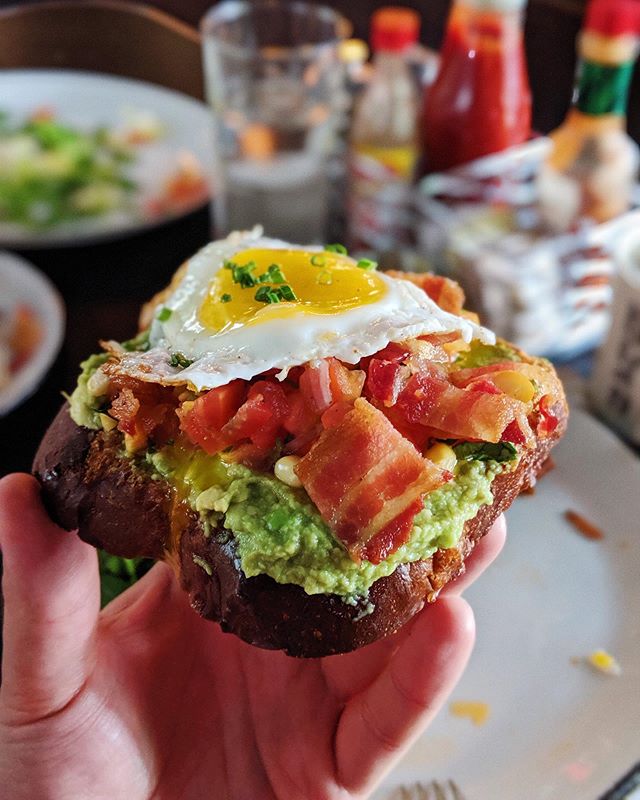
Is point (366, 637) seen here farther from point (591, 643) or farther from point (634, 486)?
point (634, 486)

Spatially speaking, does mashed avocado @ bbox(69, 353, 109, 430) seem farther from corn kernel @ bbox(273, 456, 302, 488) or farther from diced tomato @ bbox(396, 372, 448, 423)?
diced tomato @ bbox(396, 372, 448, 423)

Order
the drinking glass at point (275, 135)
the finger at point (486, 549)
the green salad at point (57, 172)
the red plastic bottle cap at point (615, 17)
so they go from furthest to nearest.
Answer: the green salad at point (57, 172)
the drinking glass at point (275, 135)
the red plastic bottle cap at point (615, 17)
the finger at point (486, 549)

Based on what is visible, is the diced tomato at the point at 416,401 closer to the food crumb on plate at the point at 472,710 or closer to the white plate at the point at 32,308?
the food crumb on plate at the point at 472,710

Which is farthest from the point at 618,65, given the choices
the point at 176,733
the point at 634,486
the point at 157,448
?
the point at 176,733

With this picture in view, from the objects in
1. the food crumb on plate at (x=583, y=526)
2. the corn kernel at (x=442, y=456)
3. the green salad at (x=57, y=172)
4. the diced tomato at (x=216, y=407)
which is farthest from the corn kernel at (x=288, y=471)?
the green salad at (x=57, y=172)

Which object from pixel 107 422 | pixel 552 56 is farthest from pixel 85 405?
pixel 552 56

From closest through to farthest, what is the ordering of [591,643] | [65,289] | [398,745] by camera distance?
[398,745] < [591,643] < [65,289]
